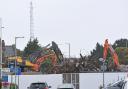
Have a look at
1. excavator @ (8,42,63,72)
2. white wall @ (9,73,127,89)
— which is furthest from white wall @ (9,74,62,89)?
excavator @ (8,42,63,72)

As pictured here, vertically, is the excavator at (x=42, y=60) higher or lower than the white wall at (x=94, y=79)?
higher

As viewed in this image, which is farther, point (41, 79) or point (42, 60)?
point (42, 60)

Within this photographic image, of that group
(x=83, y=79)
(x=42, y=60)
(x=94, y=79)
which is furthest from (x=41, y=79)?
(x=42, y=60)

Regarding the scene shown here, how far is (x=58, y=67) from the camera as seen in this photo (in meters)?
74.7

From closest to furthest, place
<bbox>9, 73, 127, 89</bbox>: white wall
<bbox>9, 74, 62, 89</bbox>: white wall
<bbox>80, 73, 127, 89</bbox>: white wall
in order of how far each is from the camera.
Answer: <bbox>9, 74, 62, 89</bbox>: white wall < <bbox>9, 73, 127, 89</bbox>: white wall < <bbox>80, 73, 127, 89</bbox>: white wall

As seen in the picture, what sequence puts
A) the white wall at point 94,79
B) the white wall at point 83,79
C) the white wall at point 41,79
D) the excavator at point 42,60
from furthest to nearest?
the excavator at point 42,60 → the white wall at point 94,79 → the white wall at point 83,79 → the white wall at point 41,79

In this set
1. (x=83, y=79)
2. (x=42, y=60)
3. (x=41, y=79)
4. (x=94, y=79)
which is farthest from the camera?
(x=42, y=60)

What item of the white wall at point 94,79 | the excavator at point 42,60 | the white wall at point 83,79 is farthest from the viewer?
the excavator at point 42,60

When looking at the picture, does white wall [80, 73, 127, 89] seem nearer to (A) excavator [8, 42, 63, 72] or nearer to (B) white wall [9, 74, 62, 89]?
(B) white wall [9, 74, 62, 89]

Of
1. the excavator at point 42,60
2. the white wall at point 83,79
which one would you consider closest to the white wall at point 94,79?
the white wall at point 83,79

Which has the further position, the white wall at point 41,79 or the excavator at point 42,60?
the excavator at point 42,60

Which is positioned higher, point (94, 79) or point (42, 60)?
point (42, 60)

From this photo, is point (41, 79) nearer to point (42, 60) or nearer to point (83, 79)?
point (83, 79)

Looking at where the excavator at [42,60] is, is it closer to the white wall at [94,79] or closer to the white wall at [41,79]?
the white wall at [41,79]
